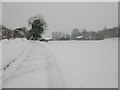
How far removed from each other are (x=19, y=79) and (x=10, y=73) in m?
1.01

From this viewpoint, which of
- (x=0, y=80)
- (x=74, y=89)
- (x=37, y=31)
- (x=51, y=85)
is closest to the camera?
(x=74, y=89)

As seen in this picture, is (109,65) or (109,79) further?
(109,65)

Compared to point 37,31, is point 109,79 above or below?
below

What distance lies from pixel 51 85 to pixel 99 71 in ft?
7.05

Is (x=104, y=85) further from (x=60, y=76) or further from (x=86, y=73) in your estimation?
(x=60, y=76)

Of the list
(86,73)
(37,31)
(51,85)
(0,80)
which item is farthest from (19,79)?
(37,31)

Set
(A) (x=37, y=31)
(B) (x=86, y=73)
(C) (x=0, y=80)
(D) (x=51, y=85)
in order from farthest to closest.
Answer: (A) (x=37, y=31) → (B) (x=86, y=73) → (C) (x=0, y=80) → (D) (x=51, y=85)

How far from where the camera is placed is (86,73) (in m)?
5.77

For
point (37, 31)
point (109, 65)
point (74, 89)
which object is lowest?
point (74, 89)

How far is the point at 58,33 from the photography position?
370 feet

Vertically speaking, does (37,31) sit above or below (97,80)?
above

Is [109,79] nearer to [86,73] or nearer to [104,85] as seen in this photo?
[104,85]

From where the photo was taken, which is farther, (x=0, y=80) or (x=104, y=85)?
(x=0, y=80)

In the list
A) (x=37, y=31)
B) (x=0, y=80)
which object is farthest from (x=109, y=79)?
(x=37, y=31)
